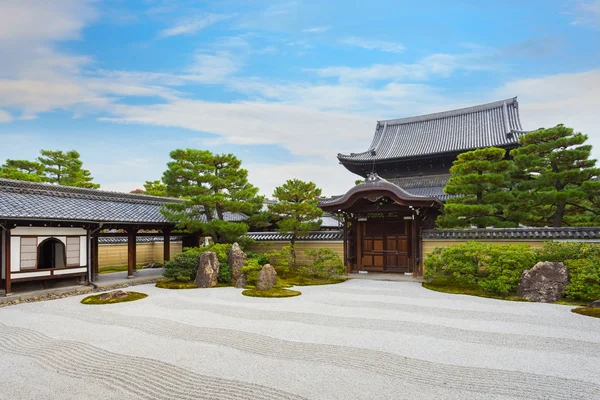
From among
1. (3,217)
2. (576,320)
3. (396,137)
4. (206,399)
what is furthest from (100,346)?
(396,137)

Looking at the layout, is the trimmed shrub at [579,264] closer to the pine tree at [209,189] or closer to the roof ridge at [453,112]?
the pine tree at [209,189]

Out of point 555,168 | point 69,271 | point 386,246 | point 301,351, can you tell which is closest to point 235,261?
point 69,271

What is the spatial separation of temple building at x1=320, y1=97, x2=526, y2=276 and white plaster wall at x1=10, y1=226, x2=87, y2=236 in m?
9.63

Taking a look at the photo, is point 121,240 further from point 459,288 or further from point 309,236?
point 459,288

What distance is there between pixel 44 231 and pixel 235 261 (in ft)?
21.2

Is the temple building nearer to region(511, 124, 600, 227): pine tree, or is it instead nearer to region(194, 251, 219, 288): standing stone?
region(511, 124, 600, 227): pine tree

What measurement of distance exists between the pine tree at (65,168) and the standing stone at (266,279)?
74.3ft

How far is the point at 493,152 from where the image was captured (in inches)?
561

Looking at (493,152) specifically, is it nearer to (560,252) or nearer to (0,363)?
(560,252)

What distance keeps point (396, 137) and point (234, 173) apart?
1136cm

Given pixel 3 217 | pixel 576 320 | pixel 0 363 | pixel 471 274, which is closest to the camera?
pixel 0 363

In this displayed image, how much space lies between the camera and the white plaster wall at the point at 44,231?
38.1 ft

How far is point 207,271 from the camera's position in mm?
13406

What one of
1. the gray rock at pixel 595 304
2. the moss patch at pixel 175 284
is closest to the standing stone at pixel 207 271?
the moss patch at pixel 175 284
